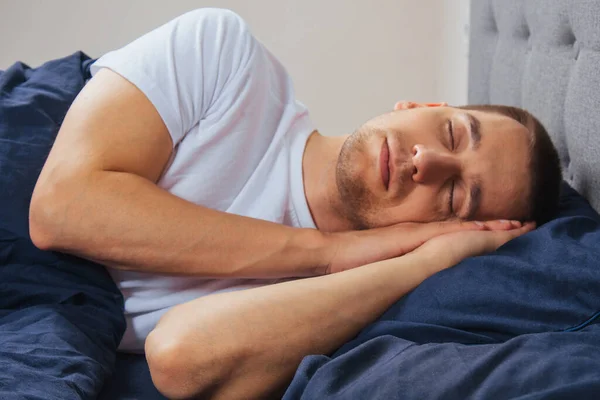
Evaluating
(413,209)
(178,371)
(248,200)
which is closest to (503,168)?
(413,209)

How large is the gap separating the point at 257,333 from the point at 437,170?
1.61 feet

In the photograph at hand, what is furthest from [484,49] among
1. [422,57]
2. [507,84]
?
[422,57]

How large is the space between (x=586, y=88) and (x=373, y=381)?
0.78 metres

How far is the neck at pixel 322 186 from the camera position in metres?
1.34

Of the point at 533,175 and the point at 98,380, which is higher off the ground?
the point at 533,175

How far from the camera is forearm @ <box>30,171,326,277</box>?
1065mm

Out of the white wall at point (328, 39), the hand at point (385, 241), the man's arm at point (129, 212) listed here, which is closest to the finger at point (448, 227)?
the hand at point (385, 241)

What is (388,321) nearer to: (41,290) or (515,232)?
(515,232)

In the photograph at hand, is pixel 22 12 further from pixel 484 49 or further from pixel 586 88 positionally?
pixel 586 88

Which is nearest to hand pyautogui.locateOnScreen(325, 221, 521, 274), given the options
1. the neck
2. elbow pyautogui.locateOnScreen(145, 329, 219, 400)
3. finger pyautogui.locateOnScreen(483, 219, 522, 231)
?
finger pyautogui.locateOnScreen(483, 219, 522, 231)

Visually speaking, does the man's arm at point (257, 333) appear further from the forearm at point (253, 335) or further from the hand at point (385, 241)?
the hand at point (385, 241)

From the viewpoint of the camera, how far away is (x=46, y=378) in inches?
34.6

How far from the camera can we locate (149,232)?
3.56 ft

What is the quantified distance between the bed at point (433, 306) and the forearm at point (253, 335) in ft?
0.16
